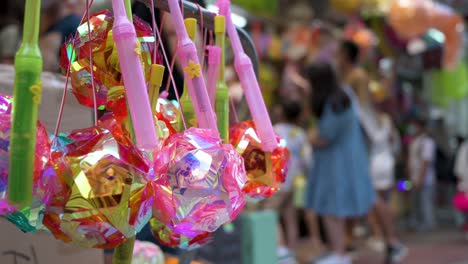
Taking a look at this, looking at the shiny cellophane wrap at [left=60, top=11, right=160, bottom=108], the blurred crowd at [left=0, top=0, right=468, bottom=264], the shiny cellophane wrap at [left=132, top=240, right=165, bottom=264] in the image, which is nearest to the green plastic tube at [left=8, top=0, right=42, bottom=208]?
the shiny cellophane wrap at [left=60, top=11, right=160, bottom=108]

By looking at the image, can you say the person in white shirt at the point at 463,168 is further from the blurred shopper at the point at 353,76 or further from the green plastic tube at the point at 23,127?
the green plastic tube at the point at 23,127

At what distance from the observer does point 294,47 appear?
5109 millimetres

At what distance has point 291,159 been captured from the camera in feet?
13.4

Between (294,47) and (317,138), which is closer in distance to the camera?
(317,138)

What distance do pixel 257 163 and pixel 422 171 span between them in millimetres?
5596

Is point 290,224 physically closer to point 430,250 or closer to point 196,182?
point 430,250

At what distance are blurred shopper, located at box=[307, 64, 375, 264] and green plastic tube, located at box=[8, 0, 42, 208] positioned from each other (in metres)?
2.67

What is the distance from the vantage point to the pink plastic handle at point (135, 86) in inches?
19.1

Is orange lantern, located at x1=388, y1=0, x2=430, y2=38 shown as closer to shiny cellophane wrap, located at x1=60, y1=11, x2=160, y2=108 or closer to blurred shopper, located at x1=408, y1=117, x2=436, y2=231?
blurred shopper, located at x1=408, y1=117, x2=436, y2=231

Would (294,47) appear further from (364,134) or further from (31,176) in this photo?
(31,176)

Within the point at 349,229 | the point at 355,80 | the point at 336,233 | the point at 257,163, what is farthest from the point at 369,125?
the point at 257,163

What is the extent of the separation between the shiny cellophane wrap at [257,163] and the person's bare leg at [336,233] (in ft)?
7.89

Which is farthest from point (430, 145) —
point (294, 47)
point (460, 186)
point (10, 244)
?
point (10, 244)

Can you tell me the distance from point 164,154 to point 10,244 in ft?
1.31
